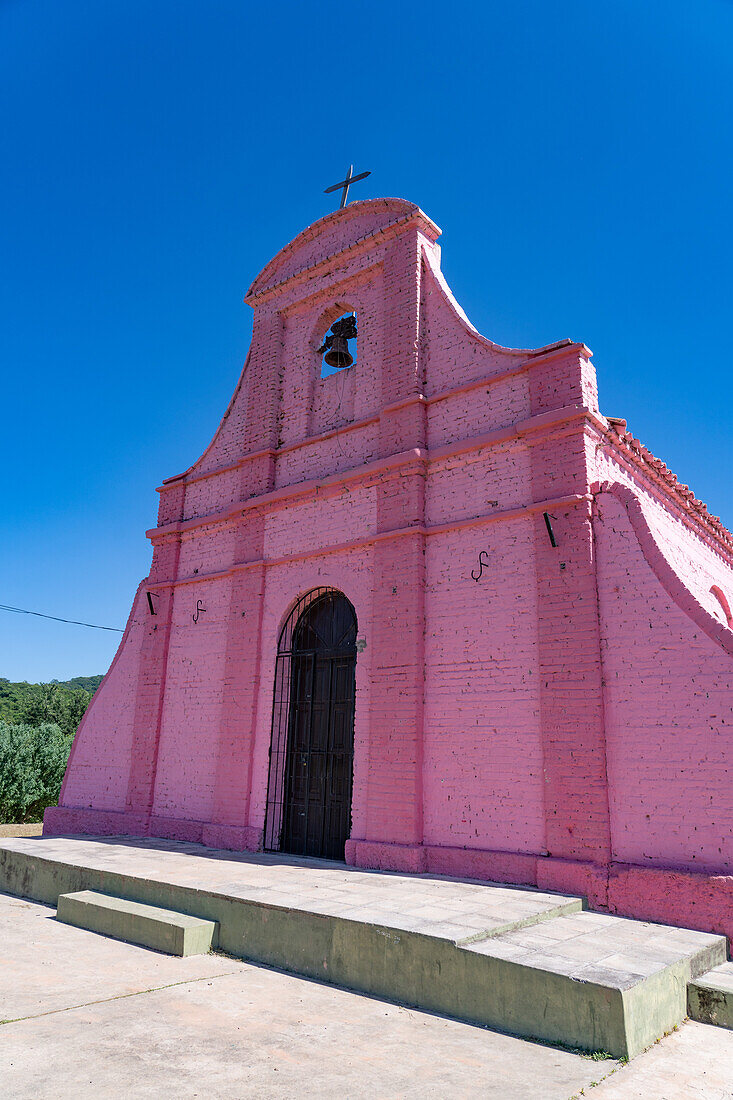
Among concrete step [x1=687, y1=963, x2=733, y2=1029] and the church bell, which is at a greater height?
the church bell

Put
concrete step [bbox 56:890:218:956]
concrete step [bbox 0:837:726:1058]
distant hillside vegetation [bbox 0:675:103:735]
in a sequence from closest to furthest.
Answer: concrete step [bbox 0:837:726:1058]
concrete step [bbox 56:890:218:956]
distant hillside vegetation [bbox 0:675:103:735]

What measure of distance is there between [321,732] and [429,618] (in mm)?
2082

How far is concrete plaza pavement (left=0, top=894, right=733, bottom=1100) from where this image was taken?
3080mm

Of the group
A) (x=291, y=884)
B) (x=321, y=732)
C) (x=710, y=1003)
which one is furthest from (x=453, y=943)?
(x=321, y=732)

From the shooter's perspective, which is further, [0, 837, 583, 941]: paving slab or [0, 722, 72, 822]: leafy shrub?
[0, 722, 72, 822]: leafy shrub

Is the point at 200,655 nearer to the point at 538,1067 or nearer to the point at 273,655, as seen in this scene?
the point at 273,655

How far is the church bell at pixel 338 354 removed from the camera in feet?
31.8

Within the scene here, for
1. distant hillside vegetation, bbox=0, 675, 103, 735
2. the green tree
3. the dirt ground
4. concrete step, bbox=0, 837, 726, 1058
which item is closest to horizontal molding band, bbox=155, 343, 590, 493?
concrete step, bbox=0, 837, 726, 1058

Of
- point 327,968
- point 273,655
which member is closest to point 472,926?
point 327,968

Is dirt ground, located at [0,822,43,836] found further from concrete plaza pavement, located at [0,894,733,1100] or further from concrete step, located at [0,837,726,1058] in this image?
concrete plaza pavement, located at [0,894,733,1100]

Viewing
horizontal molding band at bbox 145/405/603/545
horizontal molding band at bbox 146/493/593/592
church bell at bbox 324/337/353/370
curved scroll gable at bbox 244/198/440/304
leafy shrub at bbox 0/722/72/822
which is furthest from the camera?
leafy shrub at bbox 0/722/72/822

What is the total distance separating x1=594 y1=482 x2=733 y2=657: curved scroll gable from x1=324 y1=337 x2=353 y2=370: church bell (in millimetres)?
4407

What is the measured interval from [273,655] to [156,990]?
481 centimetres

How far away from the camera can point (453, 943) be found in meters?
4.13
